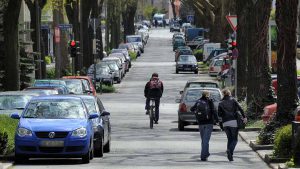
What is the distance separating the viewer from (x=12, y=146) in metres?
24.0

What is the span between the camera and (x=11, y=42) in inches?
1436

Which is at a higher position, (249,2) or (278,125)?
(249,2)

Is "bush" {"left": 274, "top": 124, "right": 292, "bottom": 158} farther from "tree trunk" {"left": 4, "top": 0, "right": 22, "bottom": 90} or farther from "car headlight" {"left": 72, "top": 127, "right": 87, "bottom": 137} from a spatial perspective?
"tree trunk" {"left": 4, "top": 0, "right": 22, "bottom": 90}

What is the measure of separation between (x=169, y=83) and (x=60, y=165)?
46556mm

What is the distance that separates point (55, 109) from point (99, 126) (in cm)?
121

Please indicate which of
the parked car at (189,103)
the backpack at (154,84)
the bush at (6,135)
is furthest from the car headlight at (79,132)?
the backpack at (154,84)

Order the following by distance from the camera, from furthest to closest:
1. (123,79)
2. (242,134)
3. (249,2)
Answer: (123,79), (249,2), (242,134)

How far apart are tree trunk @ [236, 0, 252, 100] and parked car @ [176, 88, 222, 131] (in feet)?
17.3

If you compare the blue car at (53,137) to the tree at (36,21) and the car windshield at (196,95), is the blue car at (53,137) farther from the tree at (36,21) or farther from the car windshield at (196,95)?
the tree at (36,21)

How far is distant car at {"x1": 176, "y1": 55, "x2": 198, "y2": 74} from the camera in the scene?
259 ft

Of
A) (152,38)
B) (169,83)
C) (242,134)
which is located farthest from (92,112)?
(152,38)

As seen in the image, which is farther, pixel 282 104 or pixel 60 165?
pixel 282 104

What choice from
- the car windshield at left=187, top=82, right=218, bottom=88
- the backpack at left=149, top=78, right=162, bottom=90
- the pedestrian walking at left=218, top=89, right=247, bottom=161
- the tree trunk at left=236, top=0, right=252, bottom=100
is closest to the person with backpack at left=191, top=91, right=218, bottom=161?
the pedestrian walking at left=218, top=89, right=247, bottom=161

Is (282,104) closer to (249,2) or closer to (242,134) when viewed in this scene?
(242,134)
